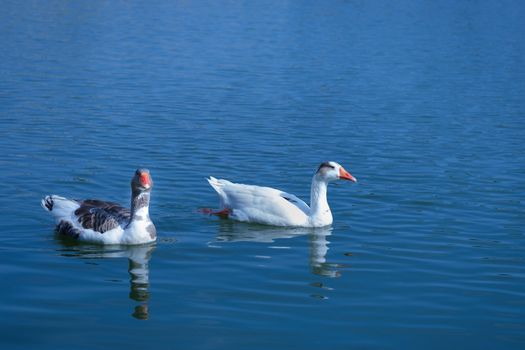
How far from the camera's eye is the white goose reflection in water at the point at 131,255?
1276 centimetres

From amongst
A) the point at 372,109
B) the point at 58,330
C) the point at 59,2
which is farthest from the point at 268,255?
the point at 59,2

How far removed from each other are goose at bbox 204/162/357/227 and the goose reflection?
0.10 m

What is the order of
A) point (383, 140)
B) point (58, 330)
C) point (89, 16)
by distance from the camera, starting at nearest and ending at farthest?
point (58, 330), point (383, 140), point (89, 16)

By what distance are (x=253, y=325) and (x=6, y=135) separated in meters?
13.0

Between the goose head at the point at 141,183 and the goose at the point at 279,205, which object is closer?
the goose head at the point at 141,183

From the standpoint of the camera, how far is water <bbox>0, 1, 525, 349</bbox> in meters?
11.6

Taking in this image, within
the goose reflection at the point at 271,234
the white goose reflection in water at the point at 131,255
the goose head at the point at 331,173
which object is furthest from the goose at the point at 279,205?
the white goose reflection in water at the point at 131,255

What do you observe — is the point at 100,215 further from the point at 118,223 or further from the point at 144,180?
the point at 144,180

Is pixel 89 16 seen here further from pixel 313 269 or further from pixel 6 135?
pixel 313 269

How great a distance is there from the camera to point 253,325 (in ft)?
37.3

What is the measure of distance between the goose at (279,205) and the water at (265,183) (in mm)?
299

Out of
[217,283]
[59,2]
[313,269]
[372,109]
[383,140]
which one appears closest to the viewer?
[217,283]

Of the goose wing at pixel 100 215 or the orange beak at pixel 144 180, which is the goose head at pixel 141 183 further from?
the goose wing at pixel 100 215

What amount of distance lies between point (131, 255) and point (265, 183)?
5.75 m
